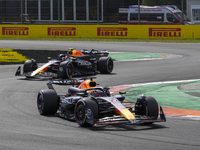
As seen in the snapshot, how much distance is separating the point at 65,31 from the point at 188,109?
28761 mm

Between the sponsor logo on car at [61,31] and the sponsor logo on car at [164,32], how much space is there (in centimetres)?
682

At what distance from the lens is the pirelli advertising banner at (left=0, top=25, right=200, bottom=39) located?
1430 inches

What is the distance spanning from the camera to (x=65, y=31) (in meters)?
39.5

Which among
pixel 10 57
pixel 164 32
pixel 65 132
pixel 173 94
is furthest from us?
pixel 164 32

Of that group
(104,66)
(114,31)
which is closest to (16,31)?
(114,31)

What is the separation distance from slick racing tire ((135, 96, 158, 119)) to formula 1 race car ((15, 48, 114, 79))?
7615 mm

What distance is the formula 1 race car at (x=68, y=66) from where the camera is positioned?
1752cm

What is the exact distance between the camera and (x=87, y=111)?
9289 mm

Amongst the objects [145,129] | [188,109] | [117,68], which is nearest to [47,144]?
[145,129]

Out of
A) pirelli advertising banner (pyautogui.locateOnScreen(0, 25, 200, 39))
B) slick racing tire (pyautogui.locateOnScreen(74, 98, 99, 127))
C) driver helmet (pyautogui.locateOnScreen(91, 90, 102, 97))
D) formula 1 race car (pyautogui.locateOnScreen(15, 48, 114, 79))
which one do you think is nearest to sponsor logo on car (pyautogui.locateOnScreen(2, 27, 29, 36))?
pirelli advertising banner (pyautogui.locateOnScreen(0, 25, 200, 39))

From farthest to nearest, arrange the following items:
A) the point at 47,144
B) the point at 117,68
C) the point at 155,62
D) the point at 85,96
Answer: the point at 155,62 → the point at 117,68 → the point at 85,96 → the point at 47,144

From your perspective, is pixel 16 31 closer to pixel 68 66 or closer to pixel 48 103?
pixel 68 66

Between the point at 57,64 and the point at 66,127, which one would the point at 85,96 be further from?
the point at 57,64

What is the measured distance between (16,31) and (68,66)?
2385cm
